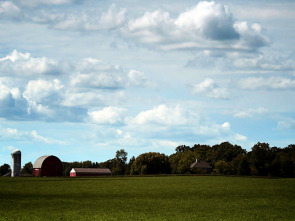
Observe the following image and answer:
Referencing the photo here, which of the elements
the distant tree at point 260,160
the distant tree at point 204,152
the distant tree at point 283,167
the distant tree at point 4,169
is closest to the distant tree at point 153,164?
the distant tree at point 260,160

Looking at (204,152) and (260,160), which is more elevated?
(204,152)

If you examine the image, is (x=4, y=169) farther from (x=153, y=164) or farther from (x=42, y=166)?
(x=153, y=164)

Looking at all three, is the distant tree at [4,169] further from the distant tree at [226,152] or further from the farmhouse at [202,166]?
the distant tree at [226,152]

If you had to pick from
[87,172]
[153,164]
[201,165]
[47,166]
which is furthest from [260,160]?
[47,166]

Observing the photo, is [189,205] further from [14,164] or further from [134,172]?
[134,172]

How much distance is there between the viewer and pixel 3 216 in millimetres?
26609

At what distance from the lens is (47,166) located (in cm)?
12081

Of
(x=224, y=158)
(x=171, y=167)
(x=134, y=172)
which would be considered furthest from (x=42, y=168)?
(x=224, y=158)

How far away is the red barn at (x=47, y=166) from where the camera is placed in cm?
11974

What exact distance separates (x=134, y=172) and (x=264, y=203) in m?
104

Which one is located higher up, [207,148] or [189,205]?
[207,148]

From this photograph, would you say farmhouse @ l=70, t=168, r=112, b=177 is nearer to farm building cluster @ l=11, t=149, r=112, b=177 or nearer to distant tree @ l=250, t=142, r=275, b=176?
farm building cluster @ l=11, t=149, r=112, b=177

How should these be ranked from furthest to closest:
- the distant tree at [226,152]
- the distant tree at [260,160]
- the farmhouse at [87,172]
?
the distant tree at [226,152] < the farmhouse at [87,172] < the distant tree at [260,160]

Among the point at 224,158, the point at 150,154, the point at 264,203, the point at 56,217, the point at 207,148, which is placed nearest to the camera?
the point at 56,217
